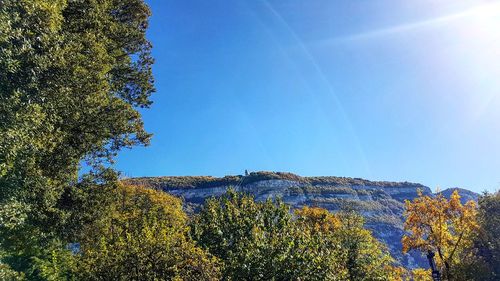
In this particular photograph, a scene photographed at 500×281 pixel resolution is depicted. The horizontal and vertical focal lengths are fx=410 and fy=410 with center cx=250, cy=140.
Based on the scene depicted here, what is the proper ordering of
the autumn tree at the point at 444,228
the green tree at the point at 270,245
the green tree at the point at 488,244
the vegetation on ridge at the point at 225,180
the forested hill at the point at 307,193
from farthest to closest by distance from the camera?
the vegetation on ridge at the point at 225,180
the forested hill at the point at 307,193
the autumn tree at the point at 444,228
the green tree at the point at 488,244
the green tree at the point at 270,245

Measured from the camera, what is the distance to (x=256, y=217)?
18297 millimetres

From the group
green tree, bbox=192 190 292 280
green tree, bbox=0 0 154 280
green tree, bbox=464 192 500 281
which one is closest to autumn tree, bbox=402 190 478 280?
green tree, bbox=464 192 500 281

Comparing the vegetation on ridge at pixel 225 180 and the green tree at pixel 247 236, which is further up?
the vegetation on ridge at pixel 225 180

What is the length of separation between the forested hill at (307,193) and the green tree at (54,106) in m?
123

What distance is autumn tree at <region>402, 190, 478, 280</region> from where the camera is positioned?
3041 cm

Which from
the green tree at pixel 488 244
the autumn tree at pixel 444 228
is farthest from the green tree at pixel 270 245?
the green tree at pixel 488 244

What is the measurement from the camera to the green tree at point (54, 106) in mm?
14125

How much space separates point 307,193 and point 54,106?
15992cm

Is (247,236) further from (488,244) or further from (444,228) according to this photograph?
(488,244)

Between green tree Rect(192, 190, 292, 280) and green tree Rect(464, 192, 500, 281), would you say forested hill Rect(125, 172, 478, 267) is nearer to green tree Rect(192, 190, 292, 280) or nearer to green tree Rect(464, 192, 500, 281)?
green tree Rect(464, 192, 500, 281)

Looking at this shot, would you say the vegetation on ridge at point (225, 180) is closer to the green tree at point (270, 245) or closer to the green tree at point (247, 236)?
the green tree at point (270, 245)

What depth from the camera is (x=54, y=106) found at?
1630 cm

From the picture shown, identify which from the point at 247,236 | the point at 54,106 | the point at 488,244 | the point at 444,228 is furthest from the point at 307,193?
the point at 54,106

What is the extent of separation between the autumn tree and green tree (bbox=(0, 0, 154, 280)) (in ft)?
69.8
